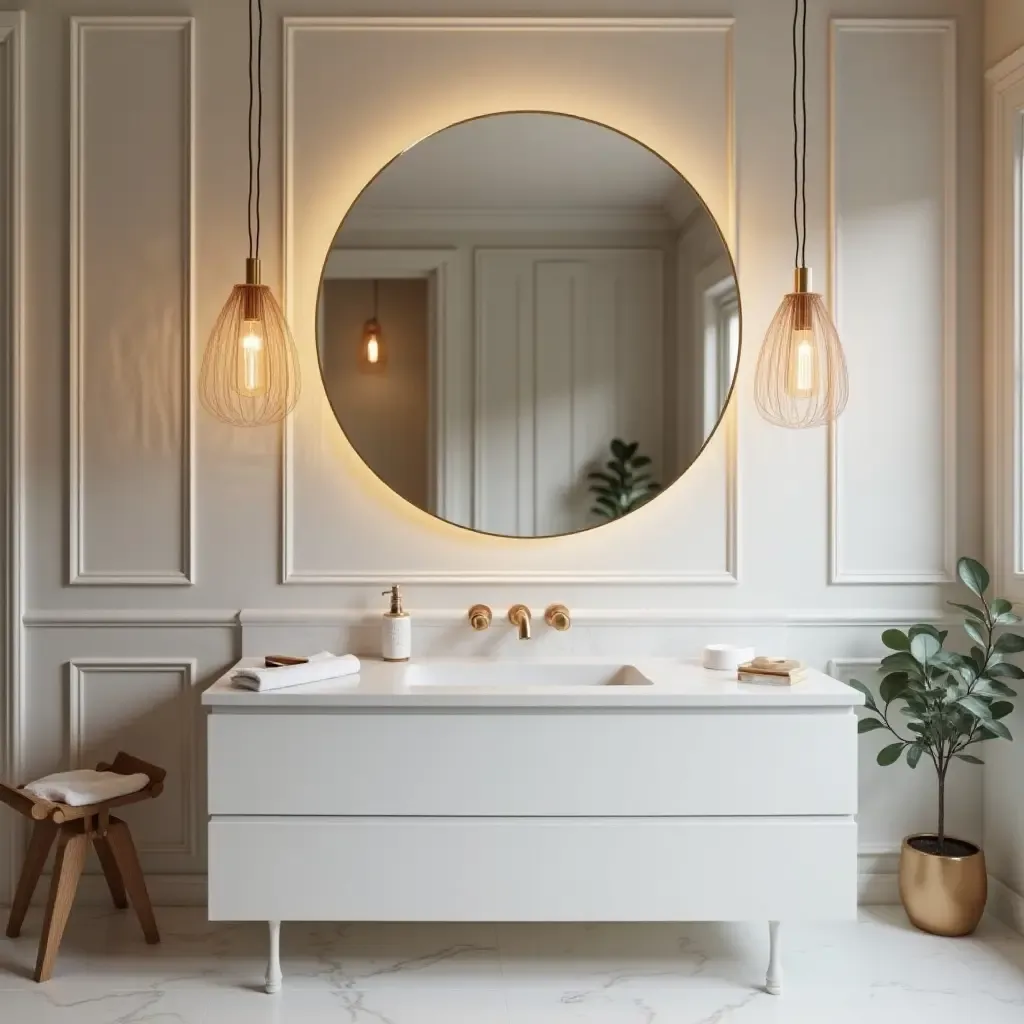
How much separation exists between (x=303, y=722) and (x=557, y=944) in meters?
0.89

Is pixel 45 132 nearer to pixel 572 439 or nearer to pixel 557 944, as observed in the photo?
pixel 572 439

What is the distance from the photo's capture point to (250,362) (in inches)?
105

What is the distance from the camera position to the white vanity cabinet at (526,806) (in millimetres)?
2307

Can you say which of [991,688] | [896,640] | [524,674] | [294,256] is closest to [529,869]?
[524,674]

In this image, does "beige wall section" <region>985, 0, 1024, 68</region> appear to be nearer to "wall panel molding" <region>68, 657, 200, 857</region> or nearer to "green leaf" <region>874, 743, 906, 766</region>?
"green leaf" <region>874, 743, 906, 766</region>

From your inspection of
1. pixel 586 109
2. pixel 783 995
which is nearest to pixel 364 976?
pixel 783 995

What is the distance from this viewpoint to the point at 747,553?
9.41 feet

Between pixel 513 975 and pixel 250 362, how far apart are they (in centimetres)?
160

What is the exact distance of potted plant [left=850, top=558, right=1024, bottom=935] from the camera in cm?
261

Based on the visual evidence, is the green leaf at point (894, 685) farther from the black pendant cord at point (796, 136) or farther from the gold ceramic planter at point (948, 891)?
the black pendant cord at point (796, 136)

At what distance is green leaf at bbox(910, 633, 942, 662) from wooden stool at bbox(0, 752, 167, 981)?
1.89 metres

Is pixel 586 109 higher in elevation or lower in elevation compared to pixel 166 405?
higher

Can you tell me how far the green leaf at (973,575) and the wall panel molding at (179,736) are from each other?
79.3 inches

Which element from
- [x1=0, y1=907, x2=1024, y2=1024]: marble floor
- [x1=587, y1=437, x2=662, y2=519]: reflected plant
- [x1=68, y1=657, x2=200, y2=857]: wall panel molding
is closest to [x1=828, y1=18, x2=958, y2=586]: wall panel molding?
[x1=587, y1=437, x2=662, y2=519]: reflected plant
